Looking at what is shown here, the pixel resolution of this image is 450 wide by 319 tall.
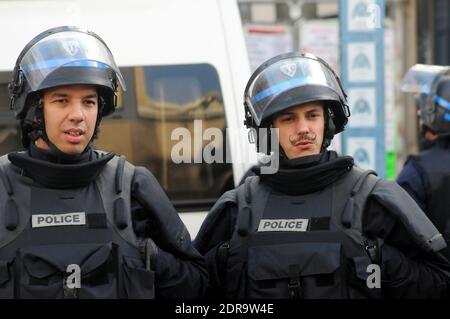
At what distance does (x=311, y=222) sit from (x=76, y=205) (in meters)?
0.79

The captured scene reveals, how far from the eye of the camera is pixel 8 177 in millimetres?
2898

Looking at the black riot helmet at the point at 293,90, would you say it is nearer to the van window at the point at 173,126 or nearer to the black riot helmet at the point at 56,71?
the black riot helmet at the point at 56,71

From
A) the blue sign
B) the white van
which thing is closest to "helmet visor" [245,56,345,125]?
the white van

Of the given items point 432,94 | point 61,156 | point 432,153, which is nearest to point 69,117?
point 61,156

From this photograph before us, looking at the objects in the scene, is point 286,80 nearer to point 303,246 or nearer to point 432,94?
point 303,246

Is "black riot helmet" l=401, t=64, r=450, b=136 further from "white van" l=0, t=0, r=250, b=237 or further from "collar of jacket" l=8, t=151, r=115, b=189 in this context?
"collar of jacket" l=8, t=151, r=115, b=189

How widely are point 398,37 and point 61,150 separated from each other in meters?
8.14

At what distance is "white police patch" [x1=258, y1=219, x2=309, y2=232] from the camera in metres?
2.96

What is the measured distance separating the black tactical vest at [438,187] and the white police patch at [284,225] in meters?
1.54

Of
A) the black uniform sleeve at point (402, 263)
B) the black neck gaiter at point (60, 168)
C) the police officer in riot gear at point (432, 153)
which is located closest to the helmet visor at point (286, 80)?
the black uniform sleeve at point (402, 263)

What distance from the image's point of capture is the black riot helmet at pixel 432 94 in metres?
4.70

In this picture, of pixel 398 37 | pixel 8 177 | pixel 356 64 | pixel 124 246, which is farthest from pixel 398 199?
pixel 398 37
